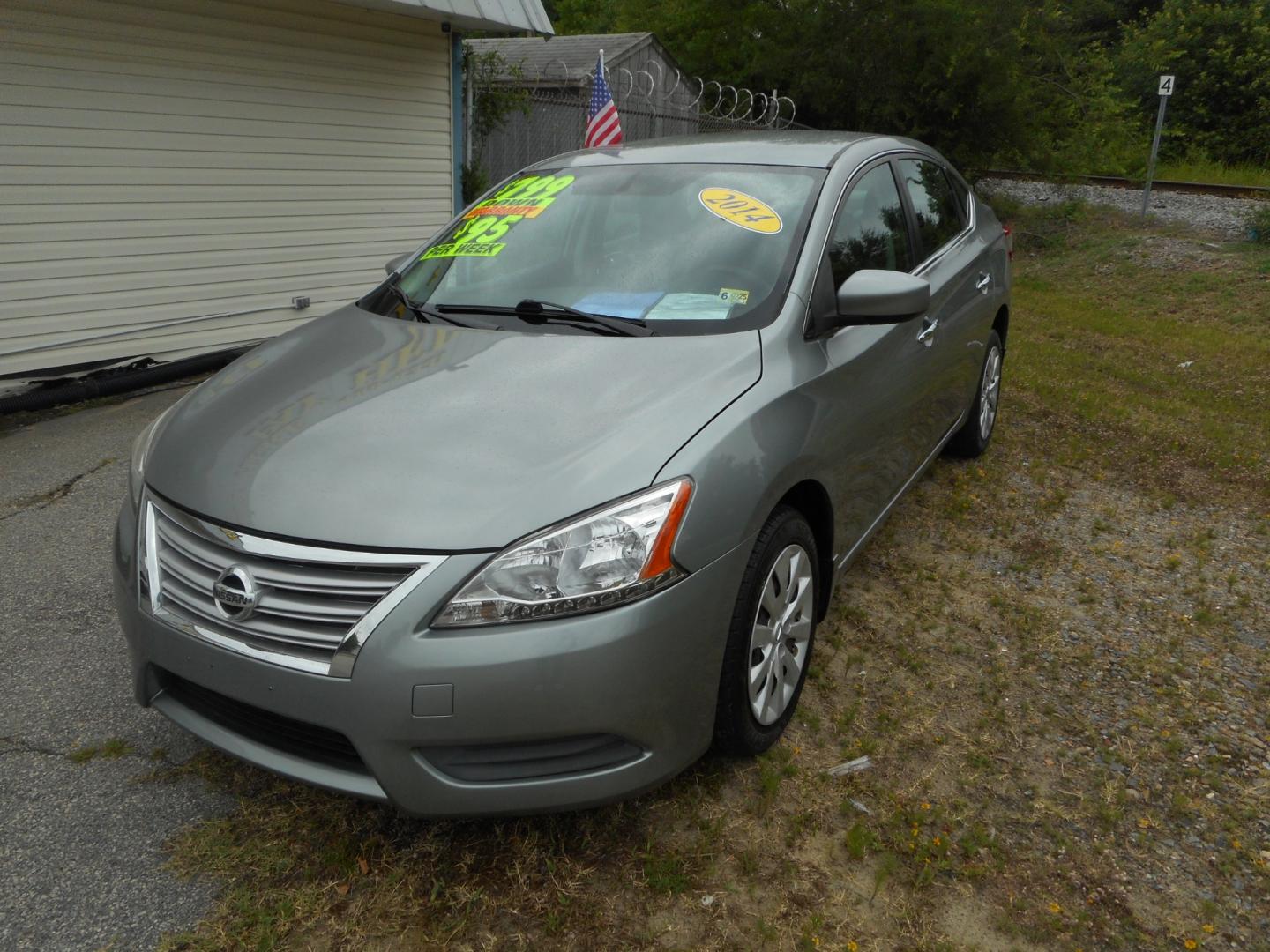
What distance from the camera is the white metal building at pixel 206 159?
19.0 feet

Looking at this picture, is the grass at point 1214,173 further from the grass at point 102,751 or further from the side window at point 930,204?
the grass at point 102,751

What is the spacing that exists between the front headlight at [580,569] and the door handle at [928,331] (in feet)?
6.38

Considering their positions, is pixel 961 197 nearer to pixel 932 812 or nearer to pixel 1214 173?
pixel 932 812

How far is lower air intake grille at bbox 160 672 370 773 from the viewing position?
208cm

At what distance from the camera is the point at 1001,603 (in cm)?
377

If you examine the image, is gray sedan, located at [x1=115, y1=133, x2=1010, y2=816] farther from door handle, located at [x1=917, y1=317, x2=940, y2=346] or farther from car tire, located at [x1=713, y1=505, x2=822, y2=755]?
door handle, located at [x1=917, y1=317, x2=940, y2=346]

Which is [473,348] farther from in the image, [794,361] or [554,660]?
[554,660]

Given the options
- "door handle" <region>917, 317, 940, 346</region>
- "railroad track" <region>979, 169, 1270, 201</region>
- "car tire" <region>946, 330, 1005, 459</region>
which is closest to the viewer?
"door handle" <region>917, 317, 940, 346</region>

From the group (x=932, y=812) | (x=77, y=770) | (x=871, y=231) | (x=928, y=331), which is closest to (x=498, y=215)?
(x=871, y=231)

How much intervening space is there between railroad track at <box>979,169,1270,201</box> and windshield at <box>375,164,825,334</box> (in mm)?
16008

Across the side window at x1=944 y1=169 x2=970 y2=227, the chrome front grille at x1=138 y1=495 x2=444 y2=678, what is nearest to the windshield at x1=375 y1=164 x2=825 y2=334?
the chrome front grille at x1=138 y1=495 x2=444 y2=678

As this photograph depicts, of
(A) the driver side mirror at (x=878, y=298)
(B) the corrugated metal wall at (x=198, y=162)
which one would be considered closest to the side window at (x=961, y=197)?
(A) the driver side mirror at (x=878, y=298)

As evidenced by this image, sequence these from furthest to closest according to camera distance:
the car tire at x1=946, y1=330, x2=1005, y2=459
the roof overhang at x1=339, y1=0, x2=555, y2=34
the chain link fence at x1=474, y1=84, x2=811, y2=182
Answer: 1. the chain link fence at x1=474, y1=84, x2=811, y2=182
2. the roof overhang at x1=339, y1=0, x2=555, y2=34
3. the car tire at x1=946, y1=330, x2=1005, y2=459

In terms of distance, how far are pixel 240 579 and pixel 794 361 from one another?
1559mm
